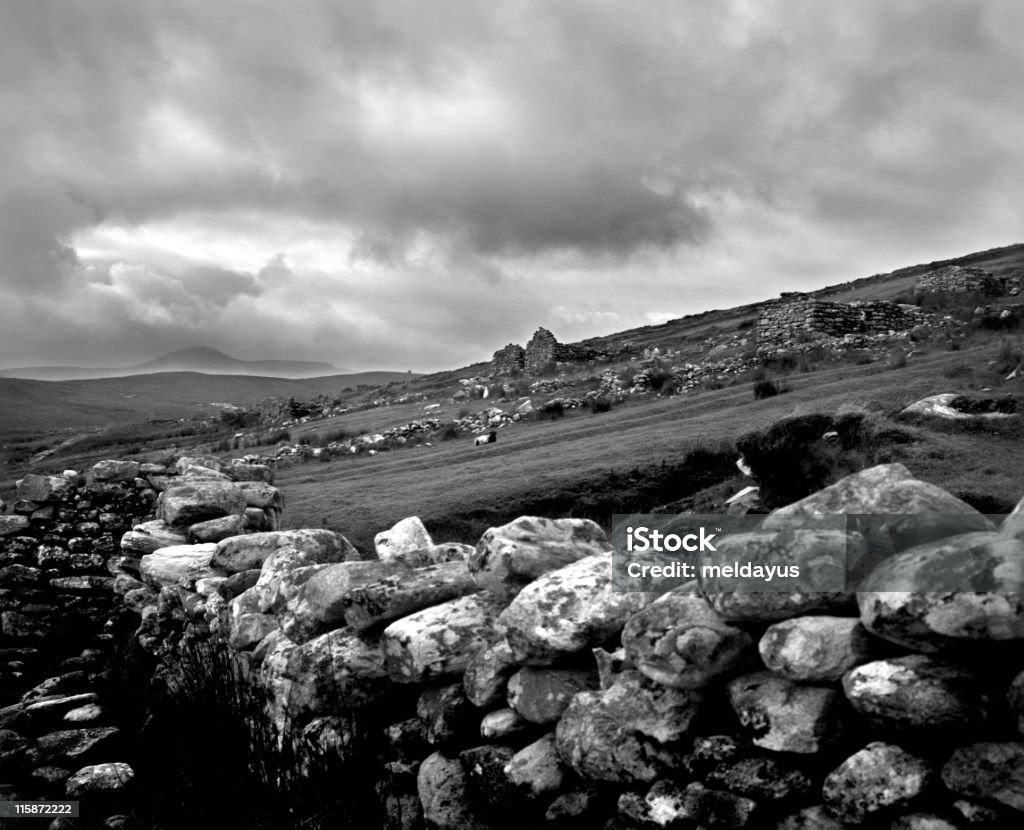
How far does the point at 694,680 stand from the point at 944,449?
15.6ft

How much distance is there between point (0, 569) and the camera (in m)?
12.1

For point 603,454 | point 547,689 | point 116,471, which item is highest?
point 116,471

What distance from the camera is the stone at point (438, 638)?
16.2ft

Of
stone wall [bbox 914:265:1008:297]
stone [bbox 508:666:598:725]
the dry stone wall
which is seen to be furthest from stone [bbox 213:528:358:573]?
stone wall [bbox 914:265:1008:297]

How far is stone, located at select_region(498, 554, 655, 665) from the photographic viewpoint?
4.23 m

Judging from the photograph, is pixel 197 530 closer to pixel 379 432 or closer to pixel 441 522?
pixel 441 522

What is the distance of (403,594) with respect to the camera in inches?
215

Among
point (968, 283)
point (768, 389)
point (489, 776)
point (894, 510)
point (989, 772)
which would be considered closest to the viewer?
point (989, 772)

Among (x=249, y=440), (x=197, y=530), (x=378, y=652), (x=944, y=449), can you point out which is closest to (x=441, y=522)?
(x=197, y=530)

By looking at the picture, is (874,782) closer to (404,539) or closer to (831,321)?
(404,539)

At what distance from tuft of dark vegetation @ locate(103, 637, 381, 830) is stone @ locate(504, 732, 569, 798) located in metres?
1.22

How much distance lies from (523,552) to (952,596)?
2665 mm

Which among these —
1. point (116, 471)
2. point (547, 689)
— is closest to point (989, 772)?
point (547, 689)

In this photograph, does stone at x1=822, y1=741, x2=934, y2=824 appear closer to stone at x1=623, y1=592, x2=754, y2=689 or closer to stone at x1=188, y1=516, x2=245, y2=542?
stone at x1=623, y1=592, x2=754, y2=689
